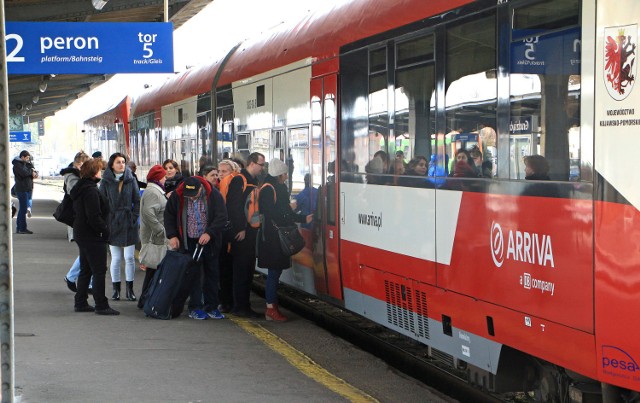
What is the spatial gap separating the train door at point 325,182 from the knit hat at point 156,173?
2.20m

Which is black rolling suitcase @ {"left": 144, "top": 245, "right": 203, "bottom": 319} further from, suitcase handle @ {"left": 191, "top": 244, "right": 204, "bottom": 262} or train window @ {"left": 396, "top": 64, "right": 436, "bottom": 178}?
train window @ {"left": 396, "top": 64, "right": 436, "bottom": 178}

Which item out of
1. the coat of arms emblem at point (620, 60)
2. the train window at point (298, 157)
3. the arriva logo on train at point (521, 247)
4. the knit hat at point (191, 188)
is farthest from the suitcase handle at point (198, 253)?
the coat of arms emblem at point (620, 60)

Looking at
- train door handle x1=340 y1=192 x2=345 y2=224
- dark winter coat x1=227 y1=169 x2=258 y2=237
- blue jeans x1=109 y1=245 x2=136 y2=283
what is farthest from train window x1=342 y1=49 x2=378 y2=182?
blue jeans x1=109 y1=245 x2=136 y2=283

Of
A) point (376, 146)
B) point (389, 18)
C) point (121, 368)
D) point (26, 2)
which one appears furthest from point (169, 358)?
point (26, 2)

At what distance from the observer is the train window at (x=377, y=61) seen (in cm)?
830

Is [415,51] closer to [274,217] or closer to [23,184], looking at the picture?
[274,217]

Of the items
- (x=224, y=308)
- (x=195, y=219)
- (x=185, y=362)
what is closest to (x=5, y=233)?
(x=185, y=362)

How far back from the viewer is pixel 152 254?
11.7 m

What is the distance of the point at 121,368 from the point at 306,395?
1683 mm

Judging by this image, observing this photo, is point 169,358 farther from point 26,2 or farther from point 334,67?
point 26,2

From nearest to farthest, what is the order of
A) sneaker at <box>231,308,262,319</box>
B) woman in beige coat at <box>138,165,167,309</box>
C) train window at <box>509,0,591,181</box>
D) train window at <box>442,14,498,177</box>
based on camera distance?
1. train window at <box>509,0,591,181</box>
2. train window at <box>442,14,498,177</box>
3. sneaker at <box>231,308,262,319</box>
4. woman in beige coat at <box>138,165,167,309</box>

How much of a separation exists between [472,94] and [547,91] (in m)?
0.97

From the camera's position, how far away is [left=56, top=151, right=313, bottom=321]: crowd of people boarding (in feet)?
35.5

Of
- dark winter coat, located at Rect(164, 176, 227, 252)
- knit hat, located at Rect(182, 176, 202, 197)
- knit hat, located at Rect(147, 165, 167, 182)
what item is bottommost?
dark winter coat, located at Rect(164, 176, 227, 252)
